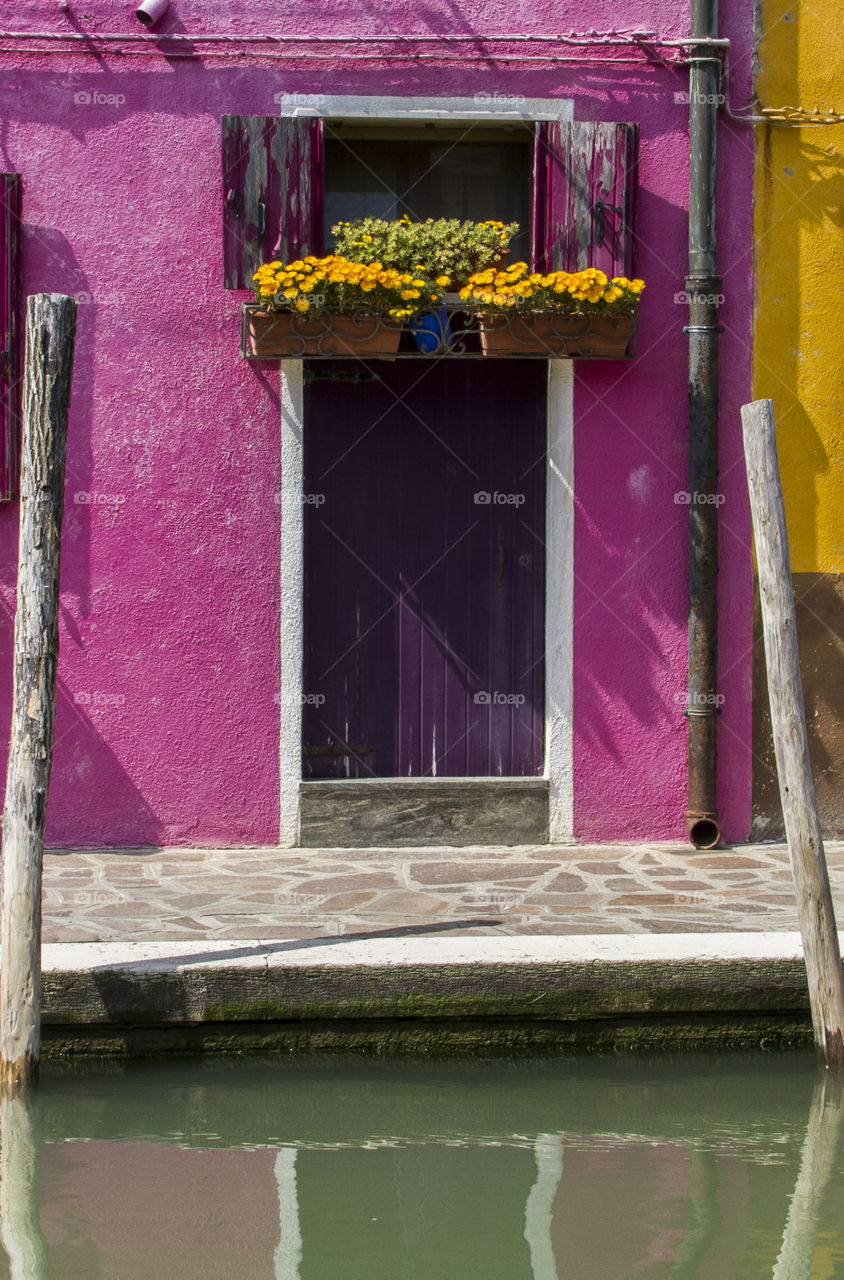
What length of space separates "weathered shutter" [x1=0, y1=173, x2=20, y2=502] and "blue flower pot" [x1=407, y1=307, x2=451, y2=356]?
1.82m

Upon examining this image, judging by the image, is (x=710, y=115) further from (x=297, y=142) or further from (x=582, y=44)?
(x=297, y=142)

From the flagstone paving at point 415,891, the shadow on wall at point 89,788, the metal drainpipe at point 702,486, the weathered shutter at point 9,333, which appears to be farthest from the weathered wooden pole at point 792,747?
the weathered shutter at point 9,333

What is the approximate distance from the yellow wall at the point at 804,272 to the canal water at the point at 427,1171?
3.19 metres

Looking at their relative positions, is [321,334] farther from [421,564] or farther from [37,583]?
[37,583]

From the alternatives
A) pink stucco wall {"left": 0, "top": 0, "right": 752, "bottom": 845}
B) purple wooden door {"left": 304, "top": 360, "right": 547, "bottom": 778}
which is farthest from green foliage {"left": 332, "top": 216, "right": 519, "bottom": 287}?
pink stucco wall {"left": 0, "top": 0, "right": 752, "bottom": 845}

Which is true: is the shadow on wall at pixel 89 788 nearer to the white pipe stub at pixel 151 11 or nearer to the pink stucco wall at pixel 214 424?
the pink stucco wall at pixel 214 424

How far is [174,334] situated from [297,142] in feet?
3.40

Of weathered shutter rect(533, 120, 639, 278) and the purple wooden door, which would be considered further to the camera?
the purple wooden door

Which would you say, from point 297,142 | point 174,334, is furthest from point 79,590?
point 297,142

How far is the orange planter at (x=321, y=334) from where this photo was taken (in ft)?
22.1

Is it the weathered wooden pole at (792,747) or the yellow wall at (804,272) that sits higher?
the yellow wall at (804,272)

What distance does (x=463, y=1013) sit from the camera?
4.82 meters

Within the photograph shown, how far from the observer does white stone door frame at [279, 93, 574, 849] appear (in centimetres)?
708

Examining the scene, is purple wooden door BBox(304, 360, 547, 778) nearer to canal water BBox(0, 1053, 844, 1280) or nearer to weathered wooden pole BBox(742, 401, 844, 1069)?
weathered wooden pole BBox(742, 401, 844, 1069)
